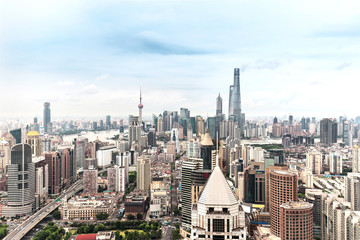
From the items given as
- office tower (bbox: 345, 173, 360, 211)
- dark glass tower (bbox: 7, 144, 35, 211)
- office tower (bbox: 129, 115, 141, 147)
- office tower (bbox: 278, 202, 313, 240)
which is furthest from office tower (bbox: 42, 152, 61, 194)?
office tower (bbox: 345, 173, 360, 211)

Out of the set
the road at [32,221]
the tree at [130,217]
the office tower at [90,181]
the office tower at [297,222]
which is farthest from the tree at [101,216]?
the office tower at [297,222]

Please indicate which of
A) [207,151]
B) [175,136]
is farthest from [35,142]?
[175,136]

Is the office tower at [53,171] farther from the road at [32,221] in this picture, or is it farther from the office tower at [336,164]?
the office tower at [336,164]

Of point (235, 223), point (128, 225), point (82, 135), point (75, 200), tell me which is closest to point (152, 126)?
point (82, 135)

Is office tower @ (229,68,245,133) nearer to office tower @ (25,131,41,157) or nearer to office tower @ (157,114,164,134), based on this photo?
office tower @ (157,114,164,134)

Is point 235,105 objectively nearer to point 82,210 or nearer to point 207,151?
point 207,151
